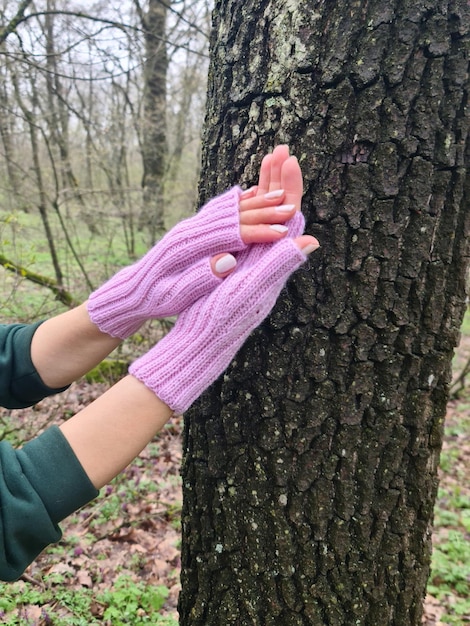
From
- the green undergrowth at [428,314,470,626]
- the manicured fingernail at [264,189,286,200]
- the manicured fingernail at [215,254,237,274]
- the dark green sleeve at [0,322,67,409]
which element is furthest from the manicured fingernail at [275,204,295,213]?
the green undergrowth at [428,314,470,626]

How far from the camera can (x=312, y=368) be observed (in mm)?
1276

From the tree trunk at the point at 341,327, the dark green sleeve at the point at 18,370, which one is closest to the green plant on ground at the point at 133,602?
the tree trunk at the point at 341,327

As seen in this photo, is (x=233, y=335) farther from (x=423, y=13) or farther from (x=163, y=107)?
(x=163, y=107)

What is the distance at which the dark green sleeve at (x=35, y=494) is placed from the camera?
37.9 inches

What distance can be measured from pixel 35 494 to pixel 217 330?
550mm

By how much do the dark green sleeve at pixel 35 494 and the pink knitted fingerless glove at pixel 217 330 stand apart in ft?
0.84

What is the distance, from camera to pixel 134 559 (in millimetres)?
2822

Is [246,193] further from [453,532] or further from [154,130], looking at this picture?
[154,130]

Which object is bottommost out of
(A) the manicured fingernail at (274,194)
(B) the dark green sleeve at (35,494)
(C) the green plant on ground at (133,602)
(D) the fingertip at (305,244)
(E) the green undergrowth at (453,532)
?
(E) the green undergrowth at (453,532)

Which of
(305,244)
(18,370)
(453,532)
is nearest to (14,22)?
(18,370)

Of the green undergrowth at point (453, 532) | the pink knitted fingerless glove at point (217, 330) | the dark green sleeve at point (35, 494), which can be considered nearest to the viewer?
the dark green sleeve at point (35, 494)

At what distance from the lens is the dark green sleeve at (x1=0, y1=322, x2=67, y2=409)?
1414mm

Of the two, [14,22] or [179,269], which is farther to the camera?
[14,22]

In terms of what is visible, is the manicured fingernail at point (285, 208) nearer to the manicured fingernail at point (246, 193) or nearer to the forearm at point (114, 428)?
the manicured fingernail at point (246, 193)
